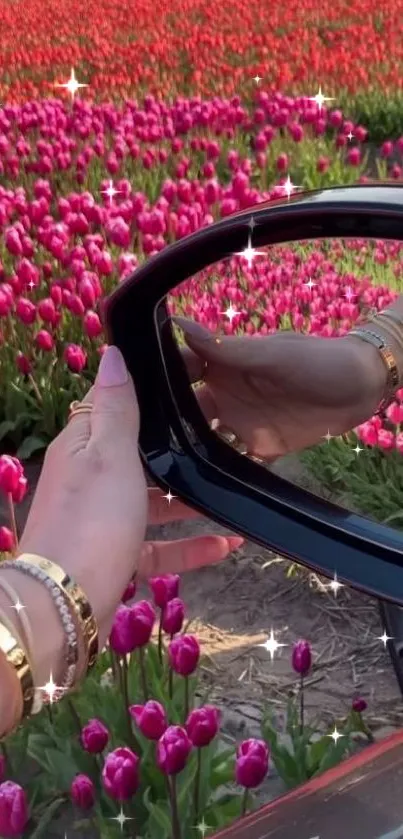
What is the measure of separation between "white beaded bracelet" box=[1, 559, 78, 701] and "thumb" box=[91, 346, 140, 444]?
0.55 feet

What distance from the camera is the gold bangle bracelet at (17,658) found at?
3.55ft

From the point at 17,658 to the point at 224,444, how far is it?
42 centimetres

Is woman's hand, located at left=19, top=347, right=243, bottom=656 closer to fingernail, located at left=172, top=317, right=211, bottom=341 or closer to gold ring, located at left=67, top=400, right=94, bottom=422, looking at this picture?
gold ring, located at left=67, top=400, right=94, bottom=422

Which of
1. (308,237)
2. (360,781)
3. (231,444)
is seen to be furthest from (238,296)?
(360,781)

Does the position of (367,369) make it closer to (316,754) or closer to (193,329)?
(193,329)

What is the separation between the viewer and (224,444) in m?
1.39

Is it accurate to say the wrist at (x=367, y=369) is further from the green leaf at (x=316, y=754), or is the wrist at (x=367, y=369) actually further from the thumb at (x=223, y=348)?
the green leaf at (x=316, y=754)

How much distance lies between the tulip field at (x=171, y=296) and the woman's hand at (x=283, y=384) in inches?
2.3

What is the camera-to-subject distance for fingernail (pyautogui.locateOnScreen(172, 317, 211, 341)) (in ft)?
4.52
